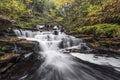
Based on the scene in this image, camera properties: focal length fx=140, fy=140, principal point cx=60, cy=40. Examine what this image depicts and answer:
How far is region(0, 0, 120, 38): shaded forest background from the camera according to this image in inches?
560

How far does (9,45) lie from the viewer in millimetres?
9141

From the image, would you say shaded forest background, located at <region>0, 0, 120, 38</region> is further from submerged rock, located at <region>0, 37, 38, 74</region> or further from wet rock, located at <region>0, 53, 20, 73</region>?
wet rock, located at <region>0, 53, 20, 73</region>

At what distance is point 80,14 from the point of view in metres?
25.0

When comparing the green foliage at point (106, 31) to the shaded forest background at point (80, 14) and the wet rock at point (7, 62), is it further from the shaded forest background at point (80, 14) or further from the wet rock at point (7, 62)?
the wet rock at point (7, 62)

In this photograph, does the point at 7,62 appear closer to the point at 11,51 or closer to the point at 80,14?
the point at 11,51

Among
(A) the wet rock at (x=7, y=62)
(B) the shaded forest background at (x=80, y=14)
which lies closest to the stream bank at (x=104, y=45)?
(B) the shaded forest background at (x=80, y=14)

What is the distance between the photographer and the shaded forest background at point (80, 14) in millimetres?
14219

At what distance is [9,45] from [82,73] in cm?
519

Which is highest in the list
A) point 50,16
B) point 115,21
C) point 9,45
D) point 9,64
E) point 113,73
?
point 50,16

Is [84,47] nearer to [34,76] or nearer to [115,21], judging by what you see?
[115,21]

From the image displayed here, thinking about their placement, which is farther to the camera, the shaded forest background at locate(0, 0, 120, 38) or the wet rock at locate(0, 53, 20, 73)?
the shaded forest background at locate(0, 0, 120, 38)

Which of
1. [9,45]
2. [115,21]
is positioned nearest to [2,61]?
[9,45]

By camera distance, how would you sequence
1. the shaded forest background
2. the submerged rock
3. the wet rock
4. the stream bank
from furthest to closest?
the shaded forest background < the stream bank < the submerged rock < the wet rock

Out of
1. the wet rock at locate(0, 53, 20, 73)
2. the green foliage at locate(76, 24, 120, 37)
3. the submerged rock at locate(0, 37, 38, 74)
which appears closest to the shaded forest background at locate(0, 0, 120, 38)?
the green foliage at locate(76, 24, 120, 37)
